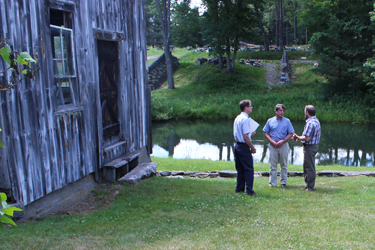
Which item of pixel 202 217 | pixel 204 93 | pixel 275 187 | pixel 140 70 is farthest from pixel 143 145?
pixel 204 93

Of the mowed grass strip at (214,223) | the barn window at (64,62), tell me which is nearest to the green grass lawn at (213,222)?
the mowed grass strip at (214,223)

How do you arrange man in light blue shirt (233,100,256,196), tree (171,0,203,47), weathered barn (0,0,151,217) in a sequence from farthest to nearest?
tree (171,0,203,47)
man in light blue shirt (233,100,256,196)
weathered barn (0,0,151,217)

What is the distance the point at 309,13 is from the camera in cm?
2792

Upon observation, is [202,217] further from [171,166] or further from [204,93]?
[204,93]

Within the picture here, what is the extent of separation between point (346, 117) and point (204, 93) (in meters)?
11.8

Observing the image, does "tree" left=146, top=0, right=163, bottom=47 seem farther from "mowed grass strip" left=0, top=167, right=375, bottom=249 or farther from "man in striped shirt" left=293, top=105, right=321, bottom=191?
"mowed grass strip" left=0, top=167, right=375, bottom=249

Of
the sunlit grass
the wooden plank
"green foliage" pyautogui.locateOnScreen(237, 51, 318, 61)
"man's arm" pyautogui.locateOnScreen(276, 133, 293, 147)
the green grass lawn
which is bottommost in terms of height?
the sunlit grass

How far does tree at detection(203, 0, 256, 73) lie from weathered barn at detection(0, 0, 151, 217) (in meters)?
22.0

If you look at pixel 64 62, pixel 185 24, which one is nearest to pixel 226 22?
pixel 185 24

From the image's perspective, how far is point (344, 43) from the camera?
2489 centimetres

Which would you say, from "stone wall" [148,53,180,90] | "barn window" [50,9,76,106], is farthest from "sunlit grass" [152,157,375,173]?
"stone wall" [148,53,180,90]

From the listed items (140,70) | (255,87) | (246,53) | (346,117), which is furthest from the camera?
(246,53)

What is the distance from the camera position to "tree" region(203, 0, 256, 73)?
3120cm

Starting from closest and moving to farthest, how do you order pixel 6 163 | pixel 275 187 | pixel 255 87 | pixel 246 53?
pixel 6 163 → pixel 275 187 → pixel 255 87 → pixel 246 53
